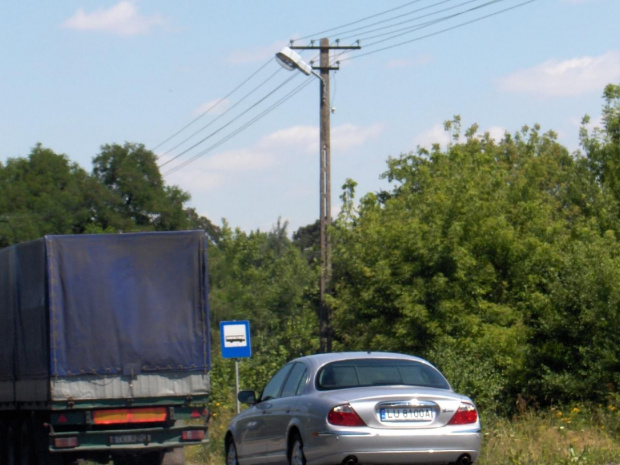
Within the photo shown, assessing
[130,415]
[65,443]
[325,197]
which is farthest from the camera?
[325,197]

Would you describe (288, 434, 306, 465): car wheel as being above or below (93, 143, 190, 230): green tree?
below

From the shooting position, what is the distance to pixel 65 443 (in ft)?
42.2

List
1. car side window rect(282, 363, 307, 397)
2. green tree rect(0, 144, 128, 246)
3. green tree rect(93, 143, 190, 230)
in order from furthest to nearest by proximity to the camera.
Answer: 1. green tree rect(93, 143, 190, 230)
2. green tree rect(0, 144, 128, 246)
3. car side window rect(282, 363, 307, 397)

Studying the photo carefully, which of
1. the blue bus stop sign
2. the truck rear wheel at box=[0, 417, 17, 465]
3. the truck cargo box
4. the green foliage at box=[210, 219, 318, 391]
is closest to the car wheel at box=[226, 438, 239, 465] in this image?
the truck cargo box

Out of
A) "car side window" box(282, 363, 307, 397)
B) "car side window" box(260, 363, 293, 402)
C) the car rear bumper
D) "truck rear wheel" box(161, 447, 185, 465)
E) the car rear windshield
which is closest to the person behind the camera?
the car rear bumper

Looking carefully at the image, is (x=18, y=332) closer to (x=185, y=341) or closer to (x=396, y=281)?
(x=185, y=341)

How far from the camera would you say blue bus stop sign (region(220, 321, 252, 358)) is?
810 inches

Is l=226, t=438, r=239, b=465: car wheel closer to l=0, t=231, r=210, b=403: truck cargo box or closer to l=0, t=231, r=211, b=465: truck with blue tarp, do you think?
l=0, t=231, r=211, b=465: truck with blue tarp

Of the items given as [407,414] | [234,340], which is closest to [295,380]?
[407,414]

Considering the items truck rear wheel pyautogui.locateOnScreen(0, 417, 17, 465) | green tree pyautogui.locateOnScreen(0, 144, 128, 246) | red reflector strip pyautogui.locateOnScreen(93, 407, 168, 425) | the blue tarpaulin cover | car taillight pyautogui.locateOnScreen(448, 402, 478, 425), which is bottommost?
truck rear wheel pyautogui.locateOnScreen(0, 417, 17, 465)

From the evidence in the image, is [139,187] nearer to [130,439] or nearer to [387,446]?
[130,439]

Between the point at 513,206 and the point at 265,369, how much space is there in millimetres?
8546

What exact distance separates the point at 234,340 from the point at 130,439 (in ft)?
24.7

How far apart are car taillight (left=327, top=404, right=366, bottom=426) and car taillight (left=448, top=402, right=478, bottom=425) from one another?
89 centimetres
